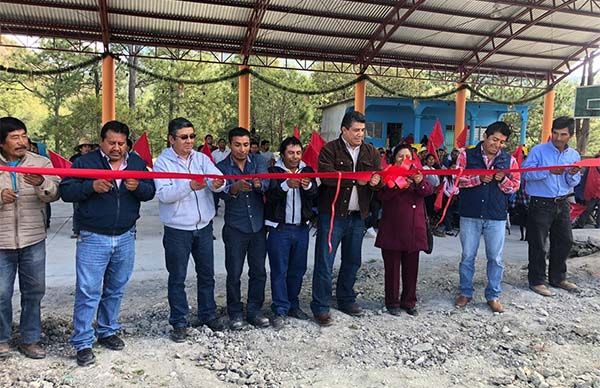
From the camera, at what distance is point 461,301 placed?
4688 mm

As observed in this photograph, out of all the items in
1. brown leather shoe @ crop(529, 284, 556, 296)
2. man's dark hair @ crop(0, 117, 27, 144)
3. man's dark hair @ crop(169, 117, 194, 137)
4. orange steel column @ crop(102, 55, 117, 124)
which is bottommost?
brown leather shoe @ crop(529, 284, 556, 296)

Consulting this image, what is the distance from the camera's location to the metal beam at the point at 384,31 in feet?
44.8

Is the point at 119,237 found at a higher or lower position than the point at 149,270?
higher

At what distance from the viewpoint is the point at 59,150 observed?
813 inches

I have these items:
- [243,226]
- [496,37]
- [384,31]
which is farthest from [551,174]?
[496,37]

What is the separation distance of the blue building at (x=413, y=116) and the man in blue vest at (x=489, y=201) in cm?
1618

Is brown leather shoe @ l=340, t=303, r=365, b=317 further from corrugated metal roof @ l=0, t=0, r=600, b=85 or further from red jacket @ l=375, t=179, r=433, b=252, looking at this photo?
corrugated metal roof @ l=0, t=0, r=600, b=85

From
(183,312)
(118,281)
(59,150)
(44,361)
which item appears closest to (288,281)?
(183,312)

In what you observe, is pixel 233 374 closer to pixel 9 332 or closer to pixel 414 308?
pixel 9 332

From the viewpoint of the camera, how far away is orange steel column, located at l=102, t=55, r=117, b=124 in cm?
1396

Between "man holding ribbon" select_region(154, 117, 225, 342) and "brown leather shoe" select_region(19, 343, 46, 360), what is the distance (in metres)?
0.91

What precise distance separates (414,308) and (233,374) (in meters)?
2.01

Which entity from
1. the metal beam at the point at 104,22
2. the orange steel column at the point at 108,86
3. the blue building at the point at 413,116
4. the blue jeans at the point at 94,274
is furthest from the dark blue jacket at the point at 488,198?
the blue building at the point at 413,116

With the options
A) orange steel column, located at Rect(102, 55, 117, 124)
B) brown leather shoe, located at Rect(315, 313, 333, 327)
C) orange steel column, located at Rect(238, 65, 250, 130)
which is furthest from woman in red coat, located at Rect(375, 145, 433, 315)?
orange steel column, located at Rect(102, 55, 117, 124)
